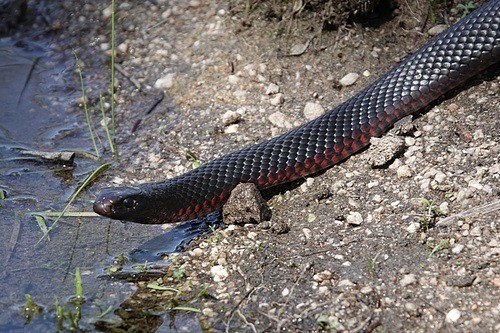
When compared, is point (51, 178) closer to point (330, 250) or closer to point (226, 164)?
point (226, 164)

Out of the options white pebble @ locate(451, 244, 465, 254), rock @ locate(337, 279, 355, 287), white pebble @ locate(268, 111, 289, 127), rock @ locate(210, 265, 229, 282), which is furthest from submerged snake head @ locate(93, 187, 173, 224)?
white pebble @ locate(451, 244, 465, 254)

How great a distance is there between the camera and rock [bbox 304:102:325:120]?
683cm

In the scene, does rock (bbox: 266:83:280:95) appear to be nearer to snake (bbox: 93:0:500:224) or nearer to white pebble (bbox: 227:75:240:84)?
white pebble (bbox: 227:75:240:84)

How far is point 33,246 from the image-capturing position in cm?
583

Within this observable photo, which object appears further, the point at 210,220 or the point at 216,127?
the point at 216,127

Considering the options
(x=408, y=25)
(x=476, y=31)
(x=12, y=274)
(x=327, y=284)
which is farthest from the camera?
(x=408, y=25)

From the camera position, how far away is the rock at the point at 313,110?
683cm

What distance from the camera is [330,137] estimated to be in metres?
6.20

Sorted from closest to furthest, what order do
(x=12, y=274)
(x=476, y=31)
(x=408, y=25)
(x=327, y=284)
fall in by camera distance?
1. (x=327, y=284)
2. (x=12, y=274)
3. (x=476, y=31)
4. (x=408, y=25)

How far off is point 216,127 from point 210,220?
1161 millimetres

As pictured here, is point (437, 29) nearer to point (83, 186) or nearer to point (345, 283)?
point (345, 283)

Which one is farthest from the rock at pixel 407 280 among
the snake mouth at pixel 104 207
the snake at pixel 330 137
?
the snake mouth at pixel 104 207

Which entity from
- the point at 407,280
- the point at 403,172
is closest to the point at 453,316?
the point at 407,280

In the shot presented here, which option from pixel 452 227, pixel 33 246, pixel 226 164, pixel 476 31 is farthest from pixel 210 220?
pixel 476 31
